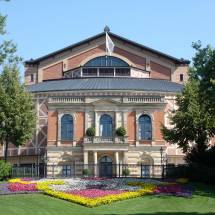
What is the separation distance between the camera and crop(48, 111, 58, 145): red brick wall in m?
52.2

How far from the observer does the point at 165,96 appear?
5725 centimetres

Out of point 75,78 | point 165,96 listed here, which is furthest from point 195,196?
point 75,78

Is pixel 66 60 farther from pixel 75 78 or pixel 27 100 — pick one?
pixel 27 100

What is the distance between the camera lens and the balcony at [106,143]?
5025 cm

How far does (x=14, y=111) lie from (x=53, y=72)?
102 feet

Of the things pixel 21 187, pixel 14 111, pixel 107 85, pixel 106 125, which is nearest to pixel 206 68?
pixel 21 187

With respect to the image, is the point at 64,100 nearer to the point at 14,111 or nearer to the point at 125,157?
the point at 125,157

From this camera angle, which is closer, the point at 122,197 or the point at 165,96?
the point at 122,197

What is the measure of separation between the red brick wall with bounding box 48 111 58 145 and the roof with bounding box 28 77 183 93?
204 inches

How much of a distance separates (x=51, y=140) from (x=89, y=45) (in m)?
24.4

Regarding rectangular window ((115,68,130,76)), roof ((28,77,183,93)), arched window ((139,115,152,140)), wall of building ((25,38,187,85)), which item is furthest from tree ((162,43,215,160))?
wall of building ((25,38,187,85))

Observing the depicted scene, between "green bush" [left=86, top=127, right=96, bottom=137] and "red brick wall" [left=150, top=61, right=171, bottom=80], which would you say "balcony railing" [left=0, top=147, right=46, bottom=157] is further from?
"red brick wall" [left=150, top=61, right=171, bottom=80]

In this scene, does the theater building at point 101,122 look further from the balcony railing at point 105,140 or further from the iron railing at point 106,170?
the iron railing at point 106,170

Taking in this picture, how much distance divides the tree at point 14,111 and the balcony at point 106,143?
9572 mm
